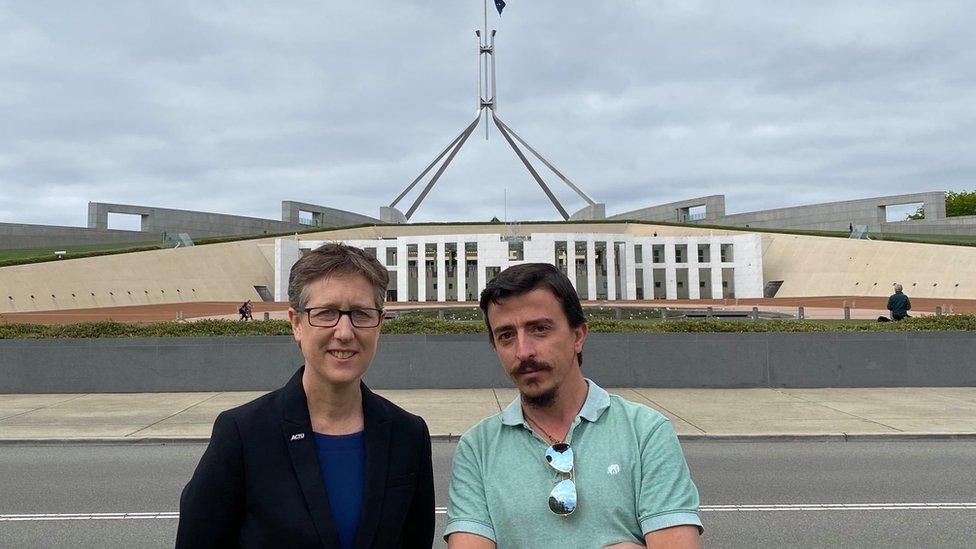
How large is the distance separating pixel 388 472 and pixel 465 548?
11.9 inches

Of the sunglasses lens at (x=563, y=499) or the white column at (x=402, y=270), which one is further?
the white column at (x=402, y=270)

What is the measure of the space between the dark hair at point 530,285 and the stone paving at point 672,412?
22.7ft

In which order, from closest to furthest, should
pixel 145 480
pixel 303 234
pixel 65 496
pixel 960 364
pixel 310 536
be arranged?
pixel 310 536 → pixel 65 496 → pixel 145 480 → pixel 960 364 → pixel 303 234

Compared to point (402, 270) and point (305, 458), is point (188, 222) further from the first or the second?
point (305, 458)

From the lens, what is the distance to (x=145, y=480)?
258 inches

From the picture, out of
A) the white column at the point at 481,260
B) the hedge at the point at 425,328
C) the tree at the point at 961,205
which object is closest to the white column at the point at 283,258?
the white column at the point at 481,260

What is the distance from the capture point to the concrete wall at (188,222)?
54.0 meters

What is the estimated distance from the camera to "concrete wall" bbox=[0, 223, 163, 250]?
47.2 m

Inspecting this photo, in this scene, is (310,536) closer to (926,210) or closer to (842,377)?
(842,377)

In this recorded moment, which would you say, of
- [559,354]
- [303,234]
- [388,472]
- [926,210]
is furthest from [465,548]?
[926,210]

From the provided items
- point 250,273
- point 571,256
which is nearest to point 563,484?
point 571,256

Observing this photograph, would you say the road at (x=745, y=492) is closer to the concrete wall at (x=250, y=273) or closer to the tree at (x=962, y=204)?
the concrete wall at (x=250, y=273)

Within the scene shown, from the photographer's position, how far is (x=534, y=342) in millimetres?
1924

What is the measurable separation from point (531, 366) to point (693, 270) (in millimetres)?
47070
